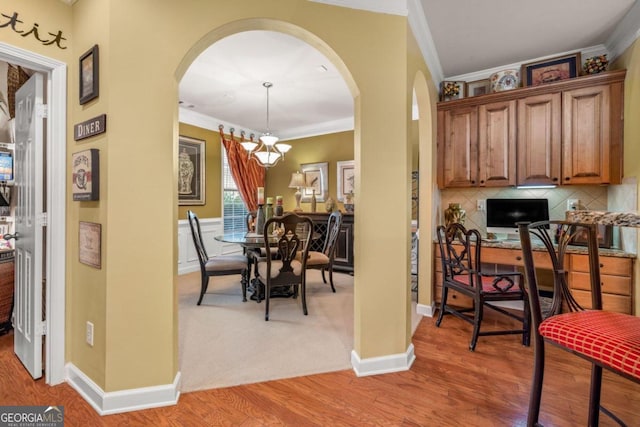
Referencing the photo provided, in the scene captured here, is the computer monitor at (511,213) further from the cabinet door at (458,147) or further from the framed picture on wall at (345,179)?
the framed picture on wall at (345,179)

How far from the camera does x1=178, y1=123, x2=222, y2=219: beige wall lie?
203 inches

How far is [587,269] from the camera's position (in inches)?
100

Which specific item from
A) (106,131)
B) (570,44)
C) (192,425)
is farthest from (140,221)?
(570,44)

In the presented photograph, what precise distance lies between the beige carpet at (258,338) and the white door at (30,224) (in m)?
0.96

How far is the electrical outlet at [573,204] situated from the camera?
2.97m

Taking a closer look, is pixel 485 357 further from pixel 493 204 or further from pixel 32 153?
pixel 32 153

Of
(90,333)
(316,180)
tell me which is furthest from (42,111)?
(316,180)

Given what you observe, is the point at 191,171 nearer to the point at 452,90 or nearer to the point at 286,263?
the point at 286,263

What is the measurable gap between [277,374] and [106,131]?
1.88 metres

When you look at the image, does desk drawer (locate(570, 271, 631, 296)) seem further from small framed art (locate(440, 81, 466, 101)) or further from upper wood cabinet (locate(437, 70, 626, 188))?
small framed art (locate(440, 81, 466, 101))

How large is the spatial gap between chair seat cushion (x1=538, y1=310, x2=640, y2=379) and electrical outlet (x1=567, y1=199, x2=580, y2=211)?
216 cm

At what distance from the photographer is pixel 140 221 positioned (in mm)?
1706

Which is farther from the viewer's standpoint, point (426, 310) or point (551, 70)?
point (426, 310)

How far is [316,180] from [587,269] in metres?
4.22
